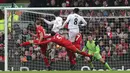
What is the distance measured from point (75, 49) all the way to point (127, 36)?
2.27 metres

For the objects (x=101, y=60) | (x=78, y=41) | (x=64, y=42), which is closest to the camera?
(x=64, y=42)

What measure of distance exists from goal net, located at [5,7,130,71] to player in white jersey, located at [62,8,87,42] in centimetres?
76

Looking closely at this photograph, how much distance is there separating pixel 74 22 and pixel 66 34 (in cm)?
99

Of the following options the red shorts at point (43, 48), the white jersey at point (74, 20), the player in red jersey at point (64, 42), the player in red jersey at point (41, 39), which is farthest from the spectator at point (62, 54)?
the player in red jersey at point (64, 42)

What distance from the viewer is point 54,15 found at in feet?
54.4

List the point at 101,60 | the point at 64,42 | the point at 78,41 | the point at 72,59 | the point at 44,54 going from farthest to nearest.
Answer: the point at 101,60 < the point at 44,54 < the point at 78,41 < the point at 72,59 < the point at 64,42

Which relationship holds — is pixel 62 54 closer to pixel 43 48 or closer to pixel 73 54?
pixel 43 48

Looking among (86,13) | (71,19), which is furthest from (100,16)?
(71,19)

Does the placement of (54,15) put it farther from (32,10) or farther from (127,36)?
(127,36)

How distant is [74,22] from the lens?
1534 cm

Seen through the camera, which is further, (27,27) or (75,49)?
(27,27)

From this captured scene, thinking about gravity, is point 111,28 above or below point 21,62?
above

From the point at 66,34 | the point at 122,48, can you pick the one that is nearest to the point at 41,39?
the point at 66,34

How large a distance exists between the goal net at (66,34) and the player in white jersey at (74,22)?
0.76 meters
